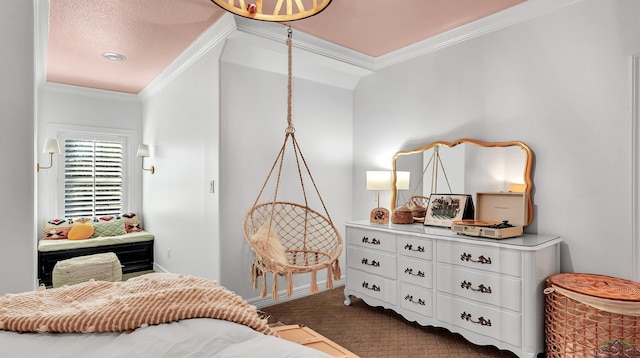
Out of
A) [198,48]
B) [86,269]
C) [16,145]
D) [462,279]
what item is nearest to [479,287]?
[462,279]

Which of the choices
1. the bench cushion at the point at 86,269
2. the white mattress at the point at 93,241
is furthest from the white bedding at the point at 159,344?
the white mattress at the point at 93,241

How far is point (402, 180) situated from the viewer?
11.5ft

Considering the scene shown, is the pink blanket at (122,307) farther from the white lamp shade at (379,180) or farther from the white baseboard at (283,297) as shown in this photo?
the white lamp shade at (379,180)

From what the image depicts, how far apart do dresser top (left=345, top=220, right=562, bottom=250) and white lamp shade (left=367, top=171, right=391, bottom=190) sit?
0.41m

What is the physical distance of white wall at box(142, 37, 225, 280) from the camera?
325 centimetres

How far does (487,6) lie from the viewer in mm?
2652

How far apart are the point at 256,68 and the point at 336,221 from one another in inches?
73.4

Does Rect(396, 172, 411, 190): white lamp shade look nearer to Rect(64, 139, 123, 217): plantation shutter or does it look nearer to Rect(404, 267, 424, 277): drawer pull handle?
Rect(404, 267, 424, 277): drawer pull handle

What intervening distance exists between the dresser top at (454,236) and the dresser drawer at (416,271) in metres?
0.22

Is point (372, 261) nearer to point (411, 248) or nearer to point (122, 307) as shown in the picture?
point (411, 248)

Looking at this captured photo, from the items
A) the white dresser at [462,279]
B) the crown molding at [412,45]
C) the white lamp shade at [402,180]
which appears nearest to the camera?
the white dresser at [462,279]

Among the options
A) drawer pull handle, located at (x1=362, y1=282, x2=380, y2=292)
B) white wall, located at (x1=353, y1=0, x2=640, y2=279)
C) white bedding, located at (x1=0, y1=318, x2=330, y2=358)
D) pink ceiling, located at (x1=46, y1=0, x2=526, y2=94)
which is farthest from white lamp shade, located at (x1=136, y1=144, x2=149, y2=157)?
white bedding, located at (x1=0, y1=318, x2=330, y2=358)

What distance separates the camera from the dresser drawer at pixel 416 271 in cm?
264

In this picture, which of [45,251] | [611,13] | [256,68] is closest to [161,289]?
[256,68]
